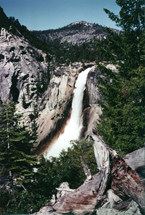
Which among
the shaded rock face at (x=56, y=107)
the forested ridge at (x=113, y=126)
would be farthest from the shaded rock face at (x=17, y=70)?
the forested ridge at (x=113, y=126)

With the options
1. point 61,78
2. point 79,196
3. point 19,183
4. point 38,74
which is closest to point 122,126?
point 79,196

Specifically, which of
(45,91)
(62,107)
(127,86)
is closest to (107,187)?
(127,86)

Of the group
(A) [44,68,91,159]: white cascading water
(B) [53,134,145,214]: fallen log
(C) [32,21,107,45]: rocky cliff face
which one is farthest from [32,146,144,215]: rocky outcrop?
(C) [32,21,107,45]: rocky cliff face

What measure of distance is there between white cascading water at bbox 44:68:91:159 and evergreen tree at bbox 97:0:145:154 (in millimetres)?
23821

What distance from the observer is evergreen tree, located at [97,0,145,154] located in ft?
33.1

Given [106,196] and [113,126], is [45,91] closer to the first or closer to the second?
[113,126]

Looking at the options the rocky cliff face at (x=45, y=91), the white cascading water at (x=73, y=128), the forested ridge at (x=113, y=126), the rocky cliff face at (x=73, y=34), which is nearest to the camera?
the forested ridge at (x=113, y=126)

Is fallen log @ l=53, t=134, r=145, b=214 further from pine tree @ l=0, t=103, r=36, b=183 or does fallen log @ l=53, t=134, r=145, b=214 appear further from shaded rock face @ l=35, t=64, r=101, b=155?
shaded rock face @ l=35, t=64, r=101, b=155

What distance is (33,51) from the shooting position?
65.9 m

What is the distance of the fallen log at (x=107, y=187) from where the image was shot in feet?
17.8

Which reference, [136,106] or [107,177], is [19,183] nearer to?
[107,177]

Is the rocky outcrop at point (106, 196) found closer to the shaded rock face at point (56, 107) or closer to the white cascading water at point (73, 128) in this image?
the white cascading water at point (73, 128)

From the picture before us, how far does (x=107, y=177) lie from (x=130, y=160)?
2.86 ft

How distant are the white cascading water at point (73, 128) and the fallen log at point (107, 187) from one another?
2818 cm
